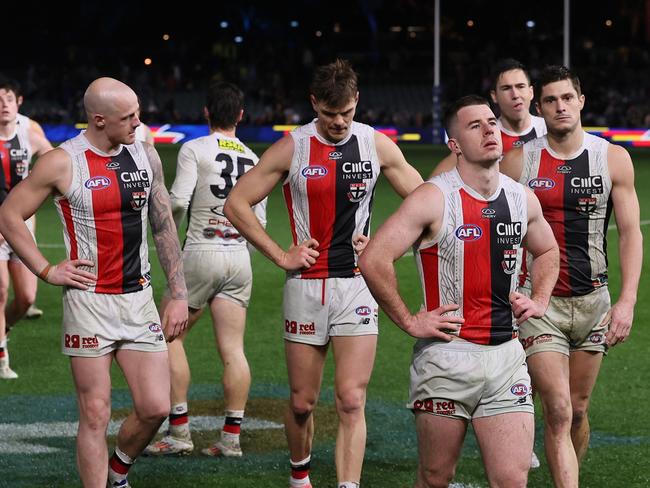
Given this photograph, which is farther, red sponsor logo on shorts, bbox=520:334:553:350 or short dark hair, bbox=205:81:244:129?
short dark hair, bbox=205:81:244:129

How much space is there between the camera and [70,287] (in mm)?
6223

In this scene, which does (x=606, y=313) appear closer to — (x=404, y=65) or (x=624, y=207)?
(x=624, y=207)

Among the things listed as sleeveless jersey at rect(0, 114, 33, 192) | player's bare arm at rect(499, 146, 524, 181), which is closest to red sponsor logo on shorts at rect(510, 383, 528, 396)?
player's bare arm at rect(499, 146, 524, 181)

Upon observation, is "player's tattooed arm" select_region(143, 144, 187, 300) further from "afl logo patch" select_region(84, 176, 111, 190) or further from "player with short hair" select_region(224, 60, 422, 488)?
"player with short hair" select_region(224, 60, 422, 488)

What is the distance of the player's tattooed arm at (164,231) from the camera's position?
6.45 m

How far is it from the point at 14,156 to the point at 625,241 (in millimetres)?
6052

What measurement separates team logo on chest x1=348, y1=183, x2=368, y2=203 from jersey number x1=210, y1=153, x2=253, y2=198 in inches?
65.6

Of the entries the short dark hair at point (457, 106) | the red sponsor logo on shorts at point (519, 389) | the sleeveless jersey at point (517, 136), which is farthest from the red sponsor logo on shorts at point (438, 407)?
the sleeveless jersey at point (517, 136)

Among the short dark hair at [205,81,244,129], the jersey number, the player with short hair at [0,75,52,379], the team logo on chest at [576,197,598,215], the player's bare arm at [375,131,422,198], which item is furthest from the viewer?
the player with short hair at [0,75,52,379]

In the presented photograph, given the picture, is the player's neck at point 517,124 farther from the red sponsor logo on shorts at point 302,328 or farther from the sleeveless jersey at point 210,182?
the red sponsor logo on shorts at point 302,328

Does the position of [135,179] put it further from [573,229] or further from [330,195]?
[573,229]

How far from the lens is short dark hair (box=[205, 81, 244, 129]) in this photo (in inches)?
319

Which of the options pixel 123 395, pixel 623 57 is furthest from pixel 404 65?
pixel 123 395

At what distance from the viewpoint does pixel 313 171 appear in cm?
670
